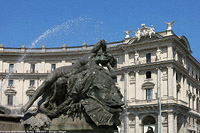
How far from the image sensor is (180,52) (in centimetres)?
4794

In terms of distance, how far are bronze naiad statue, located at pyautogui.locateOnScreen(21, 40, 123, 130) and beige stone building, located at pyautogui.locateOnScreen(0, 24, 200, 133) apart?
3694 cm

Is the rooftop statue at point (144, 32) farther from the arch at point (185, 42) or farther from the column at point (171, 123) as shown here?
the column at point (171, 123)

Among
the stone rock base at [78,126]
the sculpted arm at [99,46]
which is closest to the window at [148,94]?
the sculpted arm at [99,46]

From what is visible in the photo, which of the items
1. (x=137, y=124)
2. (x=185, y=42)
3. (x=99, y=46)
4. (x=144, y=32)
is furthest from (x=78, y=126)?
(x=185, y=42)

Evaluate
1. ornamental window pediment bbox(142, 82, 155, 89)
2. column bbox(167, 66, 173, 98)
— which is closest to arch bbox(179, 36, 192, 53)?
column bbox(167, 66, 173, 98)

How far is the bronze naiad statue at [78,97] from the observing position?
5.62m

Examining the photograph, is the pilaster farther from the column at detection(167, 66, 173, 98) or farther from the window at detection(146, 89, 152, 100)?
the window at detection(146, 89, 152, 100)

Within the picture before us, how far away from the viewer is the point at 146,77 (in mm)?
46656

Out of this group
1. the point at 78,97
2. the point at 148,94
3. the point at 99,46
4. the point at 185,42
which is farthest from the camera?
the point at 185,42

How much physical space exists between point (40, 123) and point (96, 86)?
4.07ft

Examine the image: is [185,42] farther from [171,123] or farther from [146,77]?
[171,123]

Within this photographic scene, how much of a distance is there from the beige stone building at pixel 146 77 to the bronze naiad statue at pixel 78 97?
36945mm

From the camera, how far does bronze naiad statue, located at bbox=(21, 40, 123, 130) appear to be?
5621 mm

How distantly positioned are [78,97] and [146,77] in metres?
41.5
